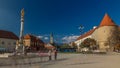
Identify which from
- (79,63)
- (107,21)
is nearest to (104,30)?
(107,21)

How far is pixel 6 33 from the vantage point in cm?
12088

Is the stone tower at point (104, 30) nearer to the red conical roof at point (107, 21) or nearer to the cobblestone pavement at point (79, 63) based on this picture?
the red conical roof at point (107, 21)

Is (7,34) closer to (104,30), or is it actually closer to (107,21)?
(104,30)

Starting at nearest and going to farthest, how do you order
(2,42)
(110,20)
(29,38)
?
(2,42) < (110,20) < (29,38)

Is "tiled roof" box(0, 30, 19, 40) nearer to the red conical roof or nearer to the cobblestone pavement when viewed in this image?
the red conical roof

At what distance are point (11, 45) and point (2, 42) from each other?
7919 mm

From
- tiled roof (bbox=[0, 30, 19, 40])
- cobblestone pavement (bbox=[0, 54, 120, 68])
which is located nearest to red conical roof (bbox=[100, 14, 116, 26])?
tiled roof (bbox=[0, 30, 19, 40])

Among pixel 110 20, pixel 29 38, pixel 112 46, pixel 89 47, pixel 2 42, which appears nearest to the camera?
pixel 112 46

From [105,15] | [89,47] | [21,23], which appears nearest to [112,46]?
[89,47]

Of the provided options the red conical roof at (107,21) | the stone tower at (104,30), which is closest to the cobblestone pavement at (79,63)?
the stone tower at (104,30)

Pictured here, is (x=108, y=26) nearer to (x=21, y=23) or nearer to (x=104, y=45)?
(x=104, y=45)

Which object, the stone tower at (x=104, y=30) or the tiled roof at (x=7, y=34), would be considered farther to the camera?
the tiled roof at (x=7, y=34)

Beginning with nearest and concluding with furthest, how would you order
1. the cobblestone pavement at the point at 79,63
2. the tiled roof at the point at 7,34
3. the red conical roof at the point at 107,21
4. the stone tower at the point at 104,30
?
the cobblestone pavement at the point at 79,63 < the stone tower at the point at 104,30 < the tiled roof at the point at 7,34 < the red conical roof at the point at 107,21

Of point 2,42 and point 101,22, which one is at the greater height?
point 101,22
